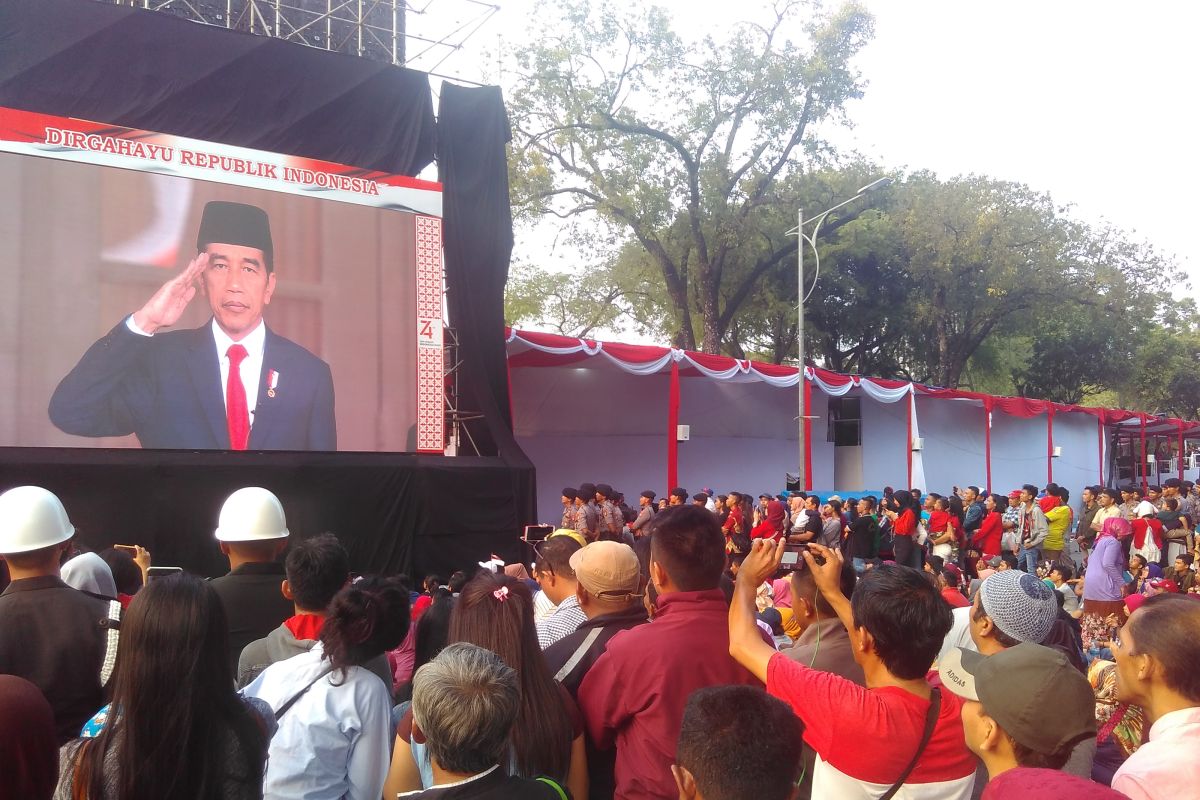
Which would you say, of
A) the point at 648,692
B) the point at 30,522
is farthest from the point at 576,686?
the point at 30,522

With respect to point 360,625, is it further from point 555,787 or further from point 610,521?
point 610,521

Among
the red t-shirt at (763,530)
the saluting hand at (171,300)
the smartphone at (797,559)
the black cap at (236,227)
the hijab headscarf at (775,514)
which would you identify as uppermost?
the black cap at (236,227)

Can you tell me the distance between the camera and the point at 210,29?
31.6ft

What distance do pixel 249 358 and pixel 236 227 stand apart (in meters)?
1.41

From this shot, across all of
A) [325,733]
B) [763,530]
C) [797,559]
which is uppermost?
[797,559]

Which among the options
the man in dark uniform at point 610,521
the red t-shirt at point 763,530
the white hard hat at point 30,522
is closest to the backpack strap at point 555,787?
the white hard hat at point 30,522

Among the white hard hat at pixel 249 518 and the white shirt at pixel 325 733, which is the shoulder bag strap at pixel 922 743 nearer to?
the white shirt at pixel 325 733

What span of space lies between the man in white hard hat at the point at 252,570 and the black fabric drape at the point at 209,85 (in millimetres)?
7551

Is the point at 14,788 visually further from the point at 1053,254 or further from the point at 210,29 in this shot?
the point at 1053,254

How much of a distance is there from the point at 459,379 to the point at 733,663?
9.26 meters

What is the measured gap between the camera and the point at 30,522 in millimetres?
2654

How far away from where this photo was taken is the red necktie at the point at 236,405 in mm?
9219

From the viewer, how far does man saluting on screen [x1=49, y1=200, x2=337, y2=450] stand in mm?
8586

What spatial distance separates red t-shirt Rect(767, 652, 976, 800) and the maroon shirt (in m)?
0.29
